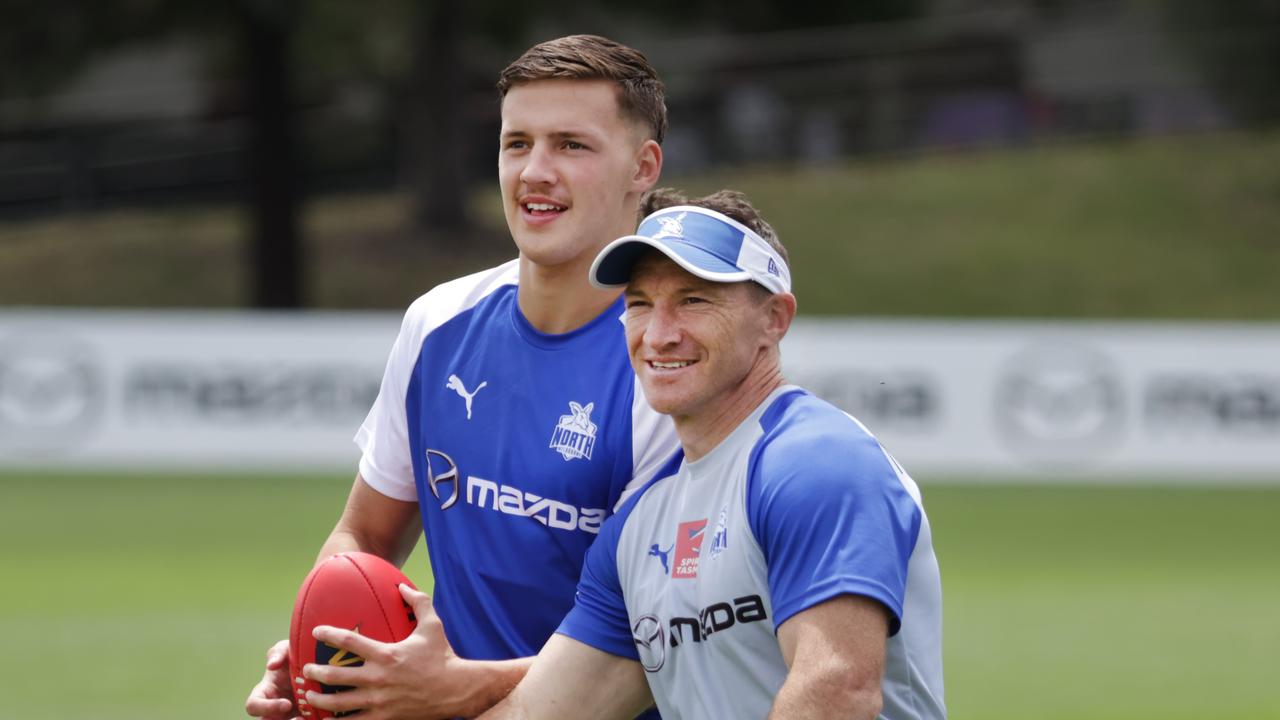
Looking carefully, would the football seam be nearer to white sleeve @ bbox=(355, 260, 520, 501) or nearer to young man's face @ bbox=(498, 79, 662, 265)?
white sleeve @ bbox=(355, 260, 520, 501)

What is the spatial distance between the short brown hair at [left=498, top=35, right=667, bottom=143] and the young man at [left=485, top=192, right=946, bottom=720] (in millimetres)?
367

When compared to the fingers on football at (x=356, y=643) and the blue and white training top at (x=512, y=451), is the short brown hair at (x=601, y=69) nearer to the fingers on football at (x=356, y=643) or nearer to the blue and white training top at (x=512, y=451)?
the blue and white training top at (x=512, y=451)

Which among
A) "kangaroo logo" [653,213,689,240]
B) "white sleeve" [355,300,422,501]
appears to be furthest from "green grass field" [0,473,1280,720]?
"kangaroo logo" [653,213,689,240]

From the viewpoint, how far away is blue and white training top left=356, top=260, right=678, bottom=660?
470cm

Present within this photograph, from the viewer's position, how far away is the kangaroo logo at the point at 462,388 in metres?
4.92

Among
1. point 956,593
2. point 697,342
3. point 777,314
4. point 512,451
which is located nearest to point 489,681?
point 512,451

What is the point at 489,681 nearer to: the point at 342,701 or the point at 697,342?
the point at 342,701

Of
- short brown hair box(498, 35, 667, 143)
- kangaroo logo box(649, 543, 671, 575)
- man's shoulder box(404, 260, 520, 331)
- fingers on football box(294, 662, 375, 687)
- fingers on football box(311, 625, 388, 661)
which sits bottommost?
fingers on football box(294, 662, 375, 687)

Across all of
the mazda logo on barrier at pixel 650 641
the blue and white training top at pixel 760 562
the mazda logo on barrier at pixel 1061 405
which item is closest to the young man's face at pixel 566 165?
the blue and white training top at pixel 760 562

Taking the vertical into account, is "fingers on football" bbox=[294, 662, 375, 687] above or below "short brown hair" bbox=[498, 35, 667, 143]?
below

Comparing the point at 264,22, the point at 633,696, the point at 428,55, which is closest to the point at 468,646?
the point at 633,696

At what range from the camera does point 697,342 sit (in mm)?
4172

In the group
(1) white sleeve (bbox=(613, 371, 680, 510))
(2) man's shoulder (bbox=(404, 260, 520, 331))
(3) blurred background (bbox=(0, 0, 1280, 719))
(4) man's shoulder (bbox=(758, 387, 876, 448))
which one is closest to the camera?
(4) man's shoulder (bbox=(758, 387, 876, 448))

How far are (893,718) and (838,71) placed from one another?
101ft
